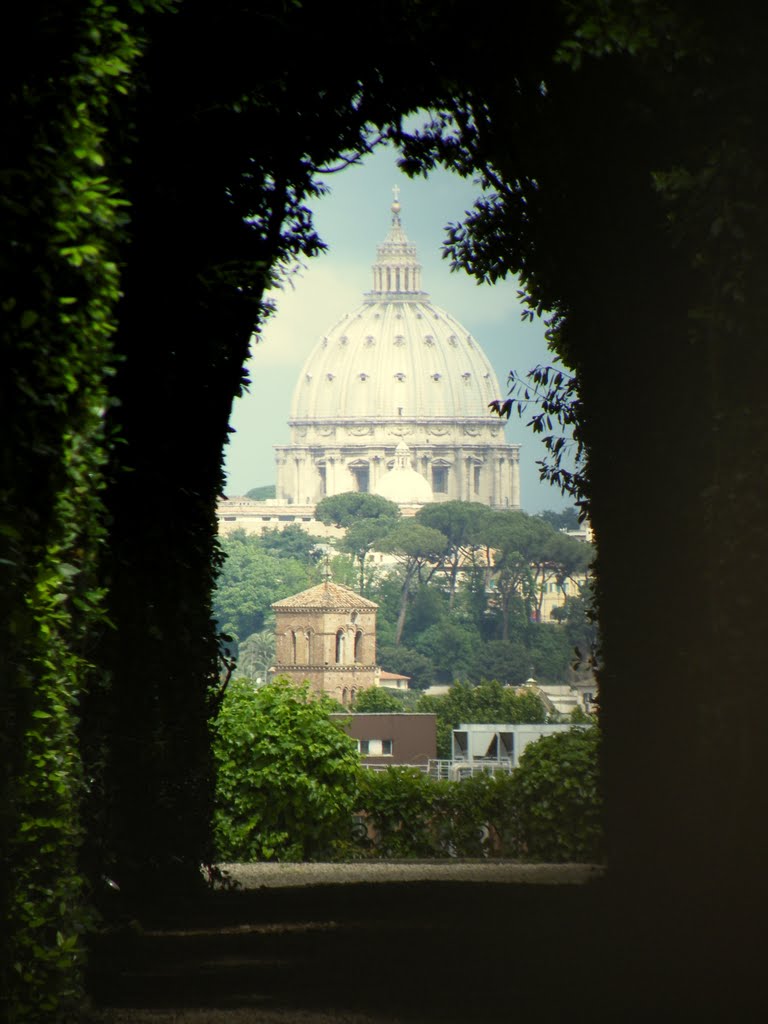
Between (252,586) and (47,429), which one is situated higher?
(252,586)

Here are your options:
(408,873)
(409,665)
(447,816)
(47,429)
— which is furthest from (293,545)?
(47,429)

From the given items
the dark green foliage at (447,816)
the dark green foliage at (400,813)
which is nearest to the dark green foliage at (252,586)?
the dark green foliage at (447,816)

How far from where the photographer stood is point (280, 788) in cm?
2028

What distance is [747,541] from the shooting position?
7.82 metres

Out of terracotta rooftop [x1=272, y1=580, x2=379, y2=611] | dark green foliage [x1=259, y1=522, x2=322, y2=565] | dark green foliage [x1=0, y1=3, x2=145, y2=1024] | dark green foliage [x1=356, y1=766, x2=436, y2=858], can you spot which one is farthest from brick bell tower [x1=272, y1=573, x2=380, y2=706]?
dark green foliage [x1=0, y1=3, x2=145, y2=1024]

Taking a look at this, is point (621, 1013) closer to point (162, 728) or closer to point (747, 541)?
point (747, 541)

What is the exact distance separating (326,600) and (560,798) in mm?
106944

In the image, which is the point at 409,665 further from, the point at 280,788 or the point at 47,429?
the point at 47,429

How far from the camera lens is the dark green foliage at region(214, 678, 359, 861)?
66.3ft

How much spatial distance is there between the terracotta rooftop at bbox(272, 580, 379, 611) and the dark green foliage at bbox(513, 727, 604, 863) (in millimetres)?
103699

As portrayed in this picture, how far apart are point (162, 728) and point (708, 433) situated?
4705mm

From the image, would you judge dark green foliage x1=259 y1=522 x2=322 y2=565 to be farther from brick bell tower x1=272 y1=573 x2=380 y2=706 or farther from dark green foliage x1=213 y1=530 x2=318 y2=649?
brick bell tower x1=272 y1=573 x2=380 y2=706

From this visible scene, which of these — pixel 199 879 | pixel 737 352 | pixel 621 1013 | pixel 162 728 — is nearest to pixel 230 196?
pixel 162 728

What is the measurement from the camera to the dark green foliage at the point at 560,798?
19.5 metres
